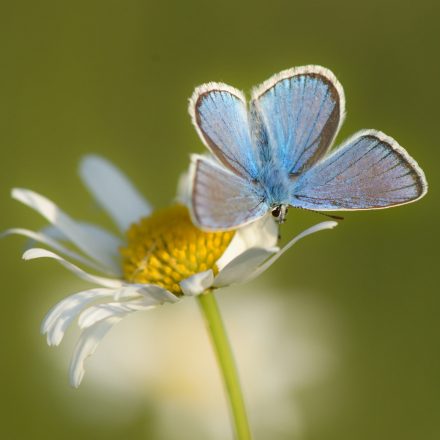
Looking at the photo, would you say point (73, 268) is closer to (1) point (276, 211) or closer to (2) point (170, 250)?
(2) point (170, 250)

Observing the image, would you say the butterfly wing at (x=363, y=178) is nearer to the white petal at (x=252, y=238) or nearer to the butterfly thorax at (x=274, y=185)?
the butterfly thorax at (x=274, y=185)

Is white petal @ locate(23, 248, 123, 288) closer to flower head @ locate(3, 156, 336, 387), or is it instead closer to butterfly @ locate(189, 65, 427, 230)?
flower head @ locate(3, 156, 336, 387)

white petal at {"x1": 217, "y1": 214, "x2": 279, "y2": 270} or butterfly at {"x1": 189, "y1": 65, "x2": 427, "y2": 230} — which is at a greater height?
butterfly at {"x1": 189, "y1": 65, "x2": 427, "y2": 230}

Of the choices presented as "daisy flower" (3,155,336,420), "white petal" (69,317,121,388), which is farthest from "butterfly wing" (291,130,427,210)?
"white petal" (69,317,121,388)

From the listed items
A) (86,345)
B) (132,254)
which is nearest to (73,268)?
(86,345)

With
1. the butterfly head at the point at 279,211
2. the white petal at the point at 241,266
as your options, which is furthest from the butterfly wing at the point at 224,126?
the white petal at the point at 241,266

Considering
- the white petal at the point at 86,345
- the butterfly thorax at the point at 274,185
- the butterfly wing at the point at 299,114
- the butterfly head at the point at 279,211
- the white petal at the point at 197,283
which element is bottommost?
the white petal at the point at 86,345

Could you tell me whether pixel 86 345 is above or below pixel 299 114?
below
